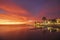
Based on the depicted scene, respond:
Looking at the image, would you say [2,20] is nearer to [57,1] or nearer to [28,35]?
[28,35]

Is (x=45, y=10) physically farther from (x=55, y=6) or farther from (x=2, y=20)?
(x=2, y=20)

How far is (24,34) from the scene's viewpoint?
559cm

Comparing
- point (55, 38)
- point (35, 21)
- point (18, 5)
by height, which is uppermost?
point (18, 5)

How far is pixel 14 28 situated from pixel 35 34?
468 mm

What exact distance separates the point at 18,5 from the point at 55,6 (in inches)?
31.6

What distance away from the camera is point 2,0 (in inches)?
221

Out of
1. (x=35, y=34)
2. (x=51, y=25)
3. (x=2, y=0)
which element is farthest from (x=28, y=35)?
(x=2, y=0)

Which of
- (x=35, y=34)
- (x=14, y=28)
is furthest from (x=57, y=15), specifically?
(x=14, y=28)

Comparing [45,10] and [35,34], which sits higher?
[45,10]

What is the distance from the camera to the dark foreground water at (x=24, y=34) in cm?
557

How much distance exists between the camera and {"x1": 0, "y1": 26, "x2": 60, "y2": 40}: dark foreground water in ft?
18.3

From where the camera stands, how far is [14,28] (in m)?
5.60

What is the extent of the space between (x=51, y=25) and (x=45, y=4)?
1.55ft

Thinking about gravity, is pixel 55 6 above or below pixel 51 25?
above
